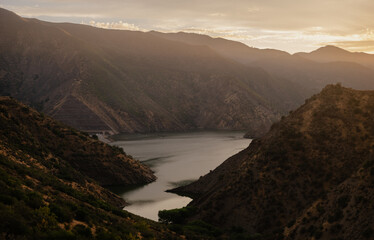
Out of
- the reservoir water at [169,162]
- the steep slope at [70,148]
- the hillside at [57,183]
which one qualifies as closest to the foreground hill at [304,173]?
the hillside at [57,183]

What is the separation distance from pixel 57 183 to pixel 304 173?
31.8 m

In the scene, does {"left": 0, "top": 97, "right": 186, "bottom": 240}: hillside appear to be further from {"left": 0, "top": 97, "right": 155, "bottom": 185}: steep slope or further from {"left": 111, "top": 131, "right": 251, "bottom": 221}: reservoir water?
{"left": 111, "top": 131, "right": 251, "bottom": 221}: reservoir water

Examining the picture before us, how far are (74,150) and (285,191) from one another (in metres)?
49.7

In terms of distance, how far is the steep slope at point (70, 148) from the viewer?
81.1 meters

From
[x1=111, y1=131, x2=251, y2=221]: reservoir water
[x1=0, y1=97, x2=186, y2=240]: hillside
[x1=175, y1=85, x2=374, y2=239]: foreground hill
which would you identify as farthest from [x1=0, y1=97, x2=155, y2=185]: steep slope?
[x1=175, y1=85, x2=374, y2=239]: foreground hill

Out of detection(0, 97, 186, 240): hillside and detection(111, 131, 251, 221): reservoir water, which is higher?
detection(0, 97, 186, 240): hillside

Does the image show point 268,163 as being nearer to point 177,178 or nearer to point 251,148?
point 251,148

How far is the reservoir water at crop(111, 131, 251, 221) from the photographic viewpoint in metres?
80.1

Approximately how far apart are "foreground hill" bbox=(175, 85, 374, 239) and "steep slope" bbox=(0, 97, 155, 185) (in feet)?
99.9

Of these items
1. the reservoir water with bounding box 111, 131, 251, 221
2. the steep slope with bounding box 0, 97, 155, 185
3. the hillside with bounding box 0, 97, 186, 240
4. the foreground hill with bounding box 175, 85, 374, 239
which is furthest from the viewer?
the steep slope with bounding box 0, 97, 155, 185

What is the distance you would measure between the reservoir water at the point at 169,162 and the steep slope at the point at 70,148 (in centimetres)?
470

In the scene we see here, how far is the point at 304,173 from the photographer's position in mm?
61156

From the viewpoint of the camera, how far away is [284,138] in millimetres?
67875

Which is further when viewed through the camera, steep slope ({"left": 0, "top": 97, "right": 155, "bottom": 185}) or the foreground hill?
steep slope ({"left": 0, "top": 97, "right": 155, "bottom": 185})
